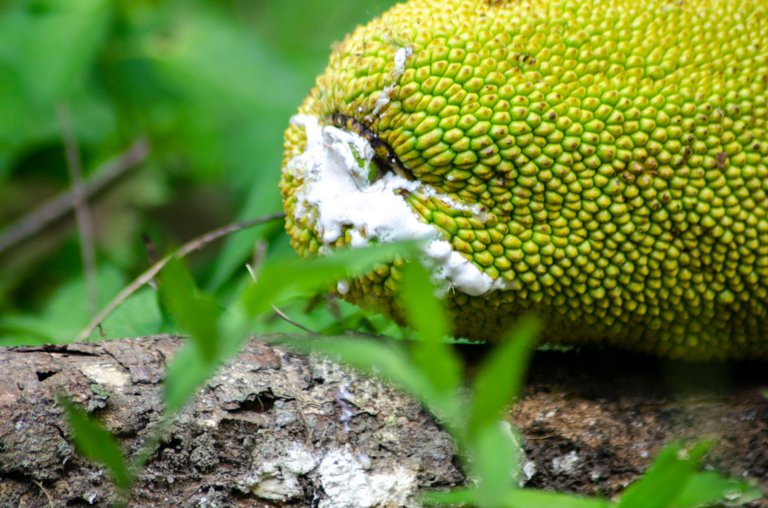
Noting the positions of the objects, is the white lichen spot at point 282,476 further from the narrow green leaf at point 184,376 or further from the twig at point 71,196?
the twig at point 71,196

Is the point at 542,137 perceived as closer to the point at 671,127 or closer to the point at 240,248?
the point at 671,127

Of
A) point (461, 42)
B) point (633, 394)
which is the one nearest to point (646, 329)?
point (633, 394)

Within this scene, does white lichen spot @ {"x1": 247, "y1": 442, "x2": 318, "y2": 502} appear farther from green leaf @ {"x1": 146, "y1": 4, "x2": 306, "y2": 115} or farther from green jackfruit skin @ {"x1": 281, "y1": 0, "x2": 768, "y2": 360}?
green leaf @ {"x1": 146, "y1": 4, "x2": 306, "y2": 115}

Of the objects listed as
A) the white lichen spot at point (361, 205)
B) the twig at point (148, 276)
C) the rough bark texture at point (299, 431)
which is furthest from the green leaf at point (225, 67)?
the rough bark texture at point (299, 431)

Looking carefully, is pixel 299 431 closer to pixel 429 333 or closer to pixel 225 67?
pixel 429 333

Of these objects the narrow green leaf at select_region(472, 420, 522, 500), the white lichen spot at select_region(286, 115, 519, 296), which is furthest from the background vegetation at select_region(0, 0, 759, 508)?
the white lichen spot at select_region(286, 115, 519, 296)

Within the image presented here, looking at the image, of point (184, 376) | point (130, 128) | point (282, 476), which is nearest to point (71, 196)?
point (130, 128)
